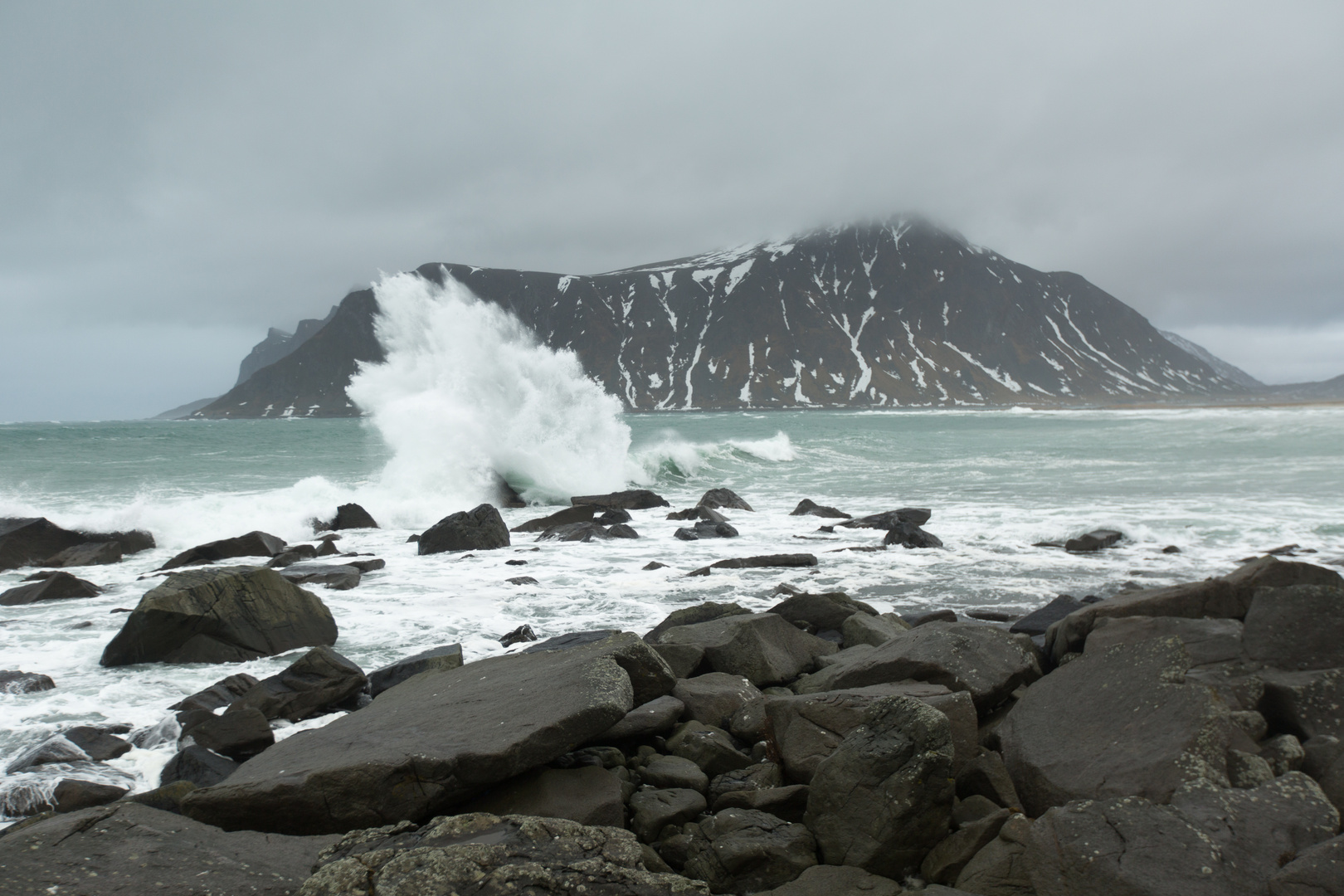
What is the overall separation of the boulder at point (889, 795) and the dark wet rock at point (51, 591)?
40.9 feet

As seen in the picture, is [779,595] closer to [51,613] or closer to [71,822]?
[71,822]

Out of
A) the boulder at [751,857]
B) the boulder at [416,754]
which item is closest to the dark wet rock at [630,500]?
the boulder at [416,754]

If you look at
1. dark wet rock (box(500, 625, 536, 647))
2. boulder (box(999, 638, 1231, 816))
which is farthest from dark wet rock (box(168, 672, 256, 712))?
boulder (box(999, 638, 1231, 816))

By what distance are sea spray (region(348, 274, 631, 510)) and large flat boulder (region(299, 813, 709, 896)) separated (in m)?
20.0

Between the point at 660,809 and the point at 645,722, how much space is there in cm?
99

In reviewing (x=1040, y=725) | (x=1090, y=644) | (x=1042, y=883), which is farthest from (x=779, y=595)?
(x=1042, y=883)

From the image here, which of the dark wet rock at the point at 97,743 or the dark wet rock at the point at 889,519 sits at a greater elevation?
the dark wet rock at the point at 889,519

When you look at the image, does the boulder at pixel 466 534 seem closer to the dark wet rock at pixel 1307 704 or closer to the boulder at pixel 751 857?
the boulder at pixel 751 857

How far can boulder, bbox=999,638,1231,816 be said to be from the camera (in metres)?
3.91

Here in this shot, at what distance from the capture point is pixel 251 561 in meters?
15.1

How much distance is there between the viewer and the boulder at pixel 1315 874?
9.80 ft

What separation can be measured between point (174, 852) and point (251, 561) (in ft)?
42.9

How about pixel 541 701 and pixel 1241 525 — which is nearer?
pixel 541 701

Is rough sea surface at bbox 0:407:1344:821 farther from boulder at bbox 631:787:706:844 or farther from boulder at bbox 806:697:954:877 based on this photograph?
boulder at bbox 806:697:954:877
